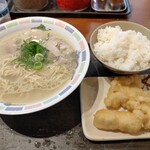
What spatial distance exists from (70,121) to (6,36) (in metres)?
0.55

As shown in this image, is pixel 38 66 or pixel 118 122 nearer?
pixel 118 122

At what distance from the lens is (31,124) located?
106 centimetres

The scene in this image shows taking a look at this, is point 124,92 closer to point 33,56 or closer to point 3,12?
point 33,56

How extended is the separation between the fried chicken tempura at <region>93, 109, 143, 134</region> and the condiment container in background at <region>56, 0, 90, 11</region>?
834 millimetres

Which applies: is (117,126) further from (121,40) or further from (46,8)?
(46,8)

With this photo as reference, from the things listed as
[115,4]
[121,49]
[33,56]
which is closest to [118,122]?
[121,49]

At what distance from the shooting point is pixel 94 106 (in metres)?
1.09

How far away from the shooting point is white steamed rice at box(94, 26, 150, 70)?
1147 mm

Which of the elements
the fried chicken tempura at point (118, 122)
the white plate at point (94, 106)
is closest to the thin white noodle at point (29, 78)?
the white plate at point (94, 106)

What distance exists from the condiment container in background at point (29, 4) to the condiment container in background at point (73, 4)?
4.3 inches

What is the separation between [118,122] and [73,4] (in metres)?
0.89

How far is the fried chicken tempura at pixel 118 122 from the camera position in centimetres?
96

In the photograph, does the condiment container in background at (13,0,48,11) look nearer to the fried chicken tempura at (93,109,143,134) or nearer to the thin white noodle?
the thin white noodle

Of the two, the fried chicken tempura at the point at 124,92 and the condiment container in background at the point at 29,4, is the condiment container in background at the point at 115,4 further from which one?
the fried chicken tempura at the point at 124,92
